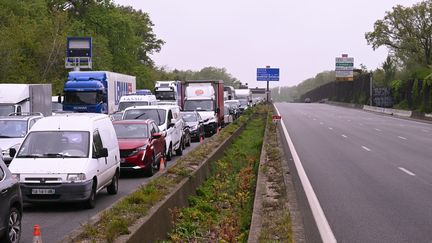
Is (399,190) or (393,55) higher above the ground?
(393,55)

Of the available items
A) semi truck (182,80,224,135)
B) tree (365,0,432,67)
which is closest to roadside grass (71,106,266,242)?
semi truck (182,80,224,135)

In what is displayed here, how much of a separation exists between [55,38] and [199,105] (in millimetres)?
18533

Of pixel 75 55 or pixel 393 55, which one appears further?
pixel 393 55

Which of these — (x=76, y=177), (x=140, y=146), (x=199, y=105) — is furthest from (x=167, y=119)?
(x=199, y=105)

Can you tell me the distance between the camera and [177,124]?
27438 mm

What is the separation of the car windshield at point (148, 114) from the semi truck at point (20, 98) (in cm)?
498

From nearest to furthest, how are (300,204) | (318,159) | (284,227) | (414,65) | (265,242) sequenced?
(265,242)
(284,227)
(300,204)
(318,159)
(414,65)

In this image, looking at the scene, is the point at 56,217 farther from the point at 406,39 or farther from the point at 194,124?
the point at 406,39

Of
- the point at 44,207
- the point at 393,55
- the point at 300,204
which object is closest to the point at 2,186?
the point at 44,207

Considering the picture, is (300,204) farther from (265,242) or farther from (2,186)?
(2,186)

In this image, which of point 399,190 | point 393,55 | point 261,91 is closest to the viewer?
point 399,190

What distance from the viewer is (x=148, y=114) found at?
26.5m

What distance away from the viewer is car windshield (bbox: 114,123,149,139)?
69.1ft

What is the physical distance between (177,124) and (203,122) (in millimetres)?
12305
